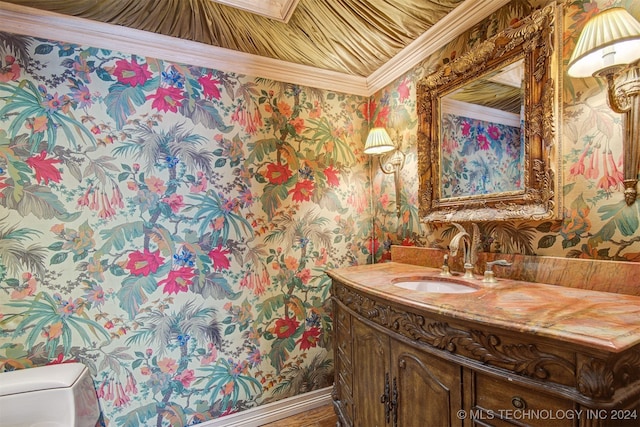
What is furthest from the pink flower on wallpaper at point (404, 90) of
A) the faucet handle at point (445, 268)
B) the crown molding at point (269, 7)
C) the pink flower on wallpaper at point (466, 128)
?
the faucet handle at point (445, 268)

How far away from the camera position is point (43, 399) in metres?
1.27

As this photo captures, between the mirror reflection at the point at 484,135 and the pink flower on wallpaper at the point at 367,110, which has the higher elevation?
the pink flower on wallpaper at the point at 367,110

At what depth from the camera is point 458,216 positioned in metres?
1.53

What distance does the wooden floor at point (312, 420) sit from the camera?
6.16 ft

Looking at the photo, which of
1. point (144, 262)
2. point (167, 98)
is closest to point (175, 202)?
point (144, 262)

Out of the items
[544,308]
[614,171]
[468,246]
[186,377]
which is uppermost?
[614,171]

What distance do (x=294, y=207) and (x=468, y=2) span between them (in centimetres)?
147

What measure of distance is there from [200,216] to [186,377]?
0.96 metres

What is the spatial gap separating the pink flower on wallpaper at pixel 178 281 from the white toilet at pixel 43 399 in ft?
1.74

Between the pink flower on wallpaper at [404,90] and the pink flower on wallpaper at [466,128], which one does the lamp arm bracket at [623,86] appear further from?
the pink flower on wallpaper at [404,90]

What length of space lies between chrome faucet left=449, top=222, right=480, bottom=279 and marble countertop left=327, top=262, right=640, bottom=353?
0.23 ft

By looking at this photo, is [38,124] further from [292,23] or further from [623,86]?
[623,86]

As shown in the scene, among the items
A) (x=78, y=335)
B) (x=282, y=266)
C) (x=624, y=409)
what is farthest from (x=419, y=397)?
(x=78, y=335)

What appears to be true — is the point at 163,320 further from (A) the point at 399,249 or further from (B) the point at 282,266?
(A) the point at 399,249
